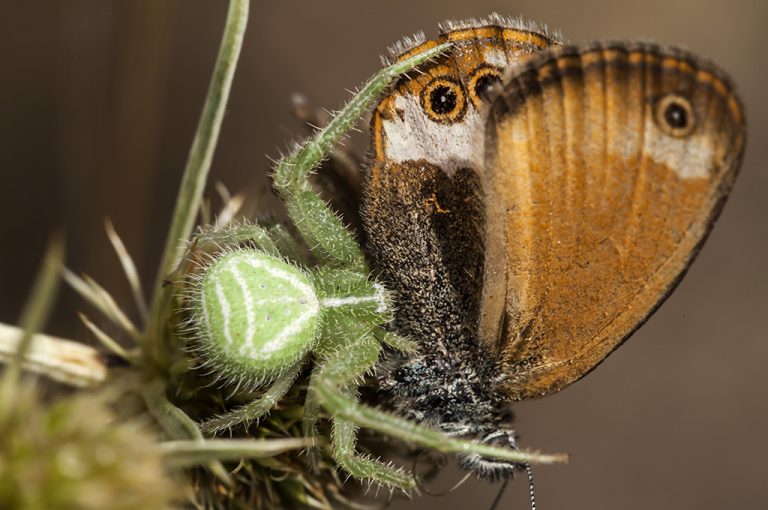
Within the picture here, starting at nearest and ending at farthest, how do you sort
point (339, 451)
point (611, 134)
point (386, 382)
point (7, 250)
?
point (611, 134) < point (339, 451) < point (386, 382) < point (7, 250)

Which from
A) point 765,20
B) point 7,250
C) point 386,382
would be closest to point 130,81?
point 7,250

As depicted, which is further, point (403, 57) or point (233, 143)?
point (233, 143)

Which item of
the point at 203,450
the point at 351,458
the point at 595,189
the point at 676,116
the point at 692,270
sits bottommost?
the point at 351,458

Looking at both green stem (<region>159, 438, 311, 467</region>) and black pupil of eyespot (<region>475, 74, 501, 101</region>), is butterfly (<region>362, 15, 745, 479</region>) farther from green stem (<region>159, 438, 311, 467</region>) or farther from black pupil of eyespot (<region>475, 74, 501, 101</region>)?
green stem (<region>159, 438, 311, 467</region>)

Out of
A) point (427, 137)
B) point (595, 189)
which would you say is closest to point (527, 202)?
point (595, 189)

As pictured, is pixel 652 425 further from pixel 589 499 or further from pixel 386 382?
pixel 386 382

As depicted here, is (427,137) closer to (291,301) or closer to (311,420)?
(291,301)
